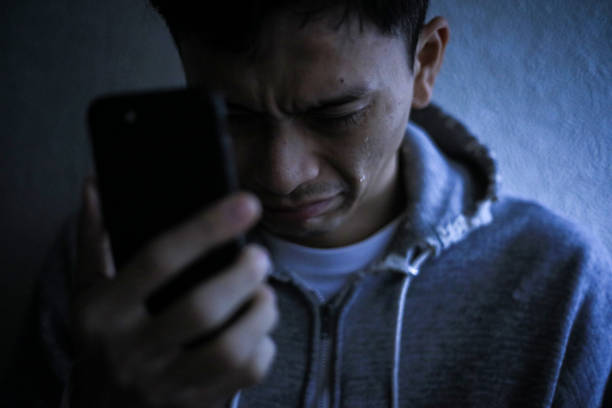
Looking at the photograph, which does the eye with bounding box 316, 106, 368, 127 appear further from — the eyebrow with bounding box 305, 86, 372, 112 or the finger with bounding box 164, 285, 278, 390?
the finger with bounding box 164, 285, 278, 390

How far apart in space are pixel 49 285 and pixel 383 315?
93 centimetres

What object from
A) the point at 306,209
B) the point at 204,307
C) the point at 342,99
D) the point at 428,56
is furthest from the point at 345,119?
the point at 204,307

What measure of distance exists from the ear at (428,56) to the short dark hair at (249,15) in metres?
0.12

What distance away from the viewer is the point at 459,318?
877mm

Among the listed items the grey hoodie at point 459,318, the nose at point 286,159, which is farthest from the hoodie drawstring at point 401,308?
the nose at point 286,159

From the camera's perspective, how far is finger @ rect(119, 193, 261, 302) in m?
0.41

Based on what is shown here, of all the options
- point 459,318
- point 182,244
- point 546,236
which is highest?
point 182,244

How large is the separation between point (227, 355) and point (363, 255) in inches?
22.7

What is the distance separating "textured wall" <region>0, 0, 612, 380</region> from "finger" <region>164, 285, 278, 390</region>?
0.80 meters

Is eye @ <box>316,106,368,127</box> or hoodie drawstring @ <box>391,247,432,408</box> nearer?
eye @ <box>316,106,368,127</box>

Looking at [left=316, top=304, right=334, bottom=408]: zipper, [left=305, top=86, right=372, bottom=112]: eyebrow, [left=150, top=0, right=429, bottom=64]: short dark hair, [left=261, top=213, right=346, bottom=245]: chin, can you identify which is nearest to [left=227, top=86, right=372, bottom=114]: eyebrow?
[left=305, top=86, right=372, bottom=112]: eyebrow

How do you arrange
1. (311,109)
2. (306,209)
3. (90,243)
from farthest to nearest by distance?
1. (306,209)
2. (311,109)
3. (90,243)

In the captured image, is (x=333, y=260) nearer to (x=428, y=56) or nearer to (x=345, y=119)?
(x=345, y=119)

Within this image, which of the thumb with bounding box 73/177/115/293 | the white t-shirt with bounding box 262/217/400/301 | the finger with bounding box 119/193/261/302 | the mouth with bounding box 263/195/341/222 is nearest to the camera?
the finger with bounding box 119/193/261/302
